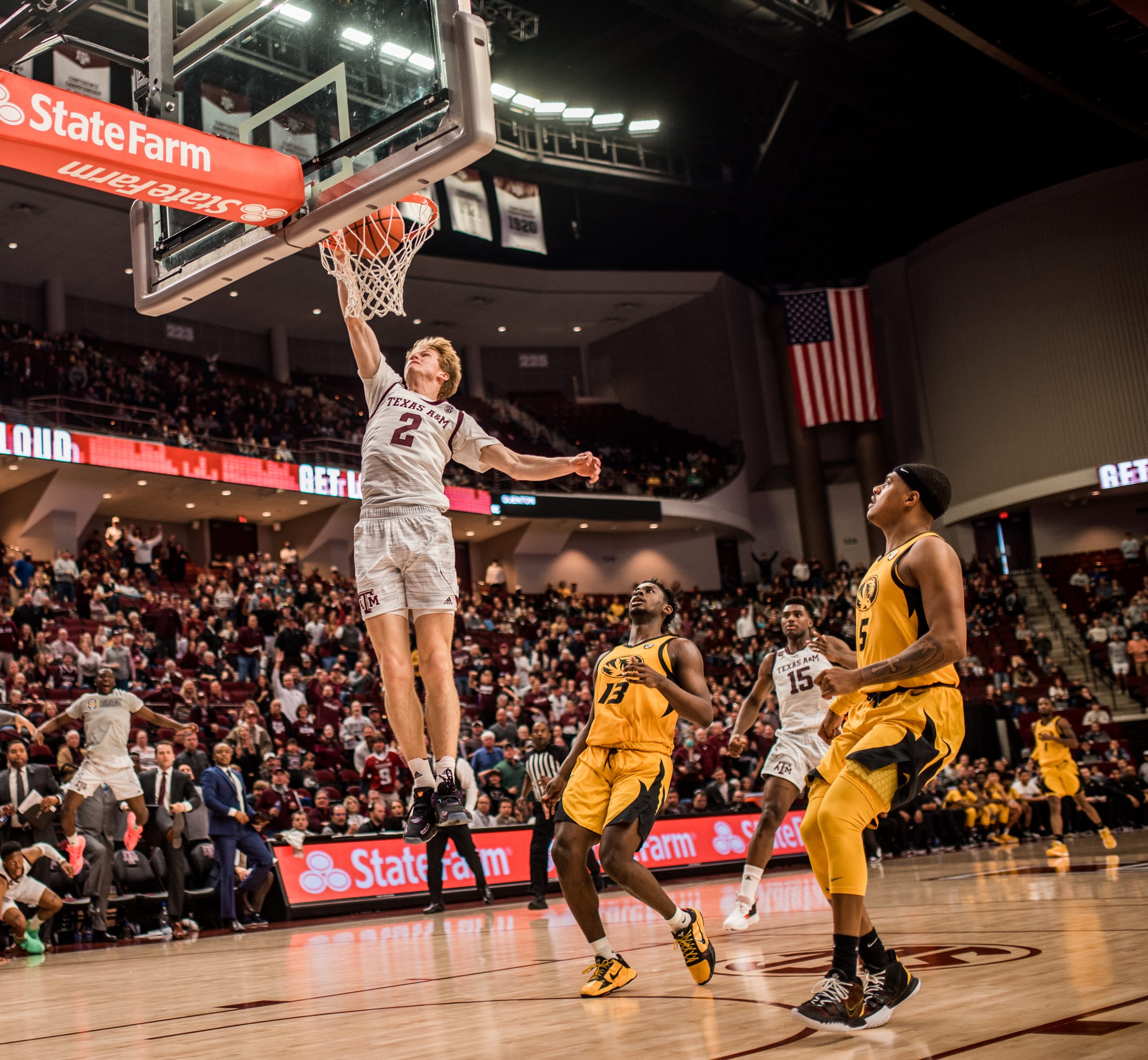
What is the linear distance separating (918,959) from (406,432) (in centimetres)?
342

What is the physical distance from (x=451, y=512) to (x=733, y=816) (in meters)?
15.6

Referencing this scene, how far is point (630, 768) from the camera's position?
6.21 metres

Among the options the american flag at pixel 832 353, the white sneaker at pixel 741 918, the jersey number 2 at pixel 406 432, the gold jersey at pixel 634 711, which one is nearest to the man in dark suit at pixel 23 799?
the white sneaker at pixel 741 918

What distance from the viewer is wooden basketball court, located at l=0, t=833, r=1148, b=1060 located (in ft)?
12.7

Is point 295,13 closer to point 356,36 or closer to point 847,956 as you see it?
point 356,36

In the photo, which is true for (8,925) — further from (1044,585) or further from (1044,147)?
(1044,147)

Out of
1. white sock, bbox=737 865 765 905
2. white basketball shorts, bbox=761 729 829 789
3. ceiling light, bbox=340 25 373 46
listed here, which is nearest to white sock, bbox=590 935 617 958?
→ white sock, bbox=737 865 765 905

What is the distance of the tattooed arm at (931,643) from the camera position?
13.9 ft

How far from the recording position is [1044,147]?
109ft

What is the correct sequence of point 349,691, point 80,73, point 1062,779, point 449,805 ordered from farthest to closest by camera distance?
point 80,73
point 349,691
point 1062,779
point 449,805

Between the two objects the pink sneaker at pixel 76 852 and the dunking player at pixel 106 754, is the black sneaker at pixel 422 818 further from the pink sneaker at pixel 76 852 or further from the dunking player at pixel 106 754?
the dunking player at pixel 106 754

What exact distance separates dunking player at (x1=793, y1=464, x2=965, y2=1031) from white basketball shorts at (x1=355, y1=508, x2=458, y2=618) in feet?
5.74

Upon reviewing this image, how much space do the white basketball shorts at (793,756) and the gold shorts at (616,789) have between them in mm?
2808

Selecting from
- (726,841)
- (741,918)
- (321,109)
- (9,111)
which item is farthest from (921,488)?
(726,841)
